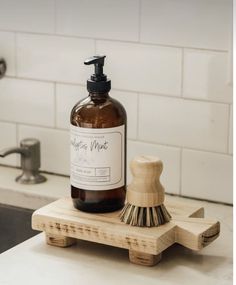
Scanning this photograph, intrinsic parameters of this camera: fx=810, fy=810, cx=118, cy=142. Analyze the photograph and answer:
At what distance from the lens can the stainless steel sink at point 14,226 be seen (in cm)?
156

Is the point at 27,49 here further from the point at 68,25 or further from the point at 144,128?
the point at 144,128

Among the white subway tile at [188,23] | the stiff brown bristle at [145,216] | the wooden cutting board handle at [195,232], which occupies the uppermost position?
the white subway tile at [188,23]

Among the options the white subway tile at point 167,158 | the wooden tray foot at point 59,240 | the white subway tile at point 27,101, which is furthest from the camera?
the white subway tile at point 27,101

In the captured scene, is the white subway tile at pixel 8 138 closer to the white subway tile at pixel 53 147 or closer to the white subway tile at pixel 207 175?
the white subway tile at pixel 53 147

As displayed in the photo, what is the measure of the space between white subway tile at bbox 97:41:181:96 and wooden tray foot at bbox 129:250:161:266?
1.28 ft

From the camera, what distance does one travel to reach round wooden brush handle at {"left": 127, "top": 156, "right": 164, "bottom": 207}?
1220 millimetres

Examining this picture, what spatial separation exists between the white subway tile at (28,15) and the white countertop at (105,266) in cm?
47

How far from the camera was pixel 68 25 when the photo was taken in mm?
1589

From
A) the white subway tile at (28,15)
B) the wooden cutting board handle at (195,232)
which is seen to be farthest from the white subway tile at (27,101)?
the wooden cutting board handle at (195,232)

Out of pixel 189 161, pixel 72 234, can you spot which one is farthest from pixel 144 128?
pixel 72 234

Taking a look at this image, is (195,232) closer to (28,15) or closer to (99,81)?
(99,81)

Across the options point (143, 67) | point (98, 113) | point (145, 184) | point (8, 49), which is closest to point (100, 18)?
point (143, 67)

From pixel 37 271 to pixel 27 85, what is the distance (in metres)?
0.56

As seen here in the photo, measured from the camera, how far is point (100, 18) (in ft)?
5.08
